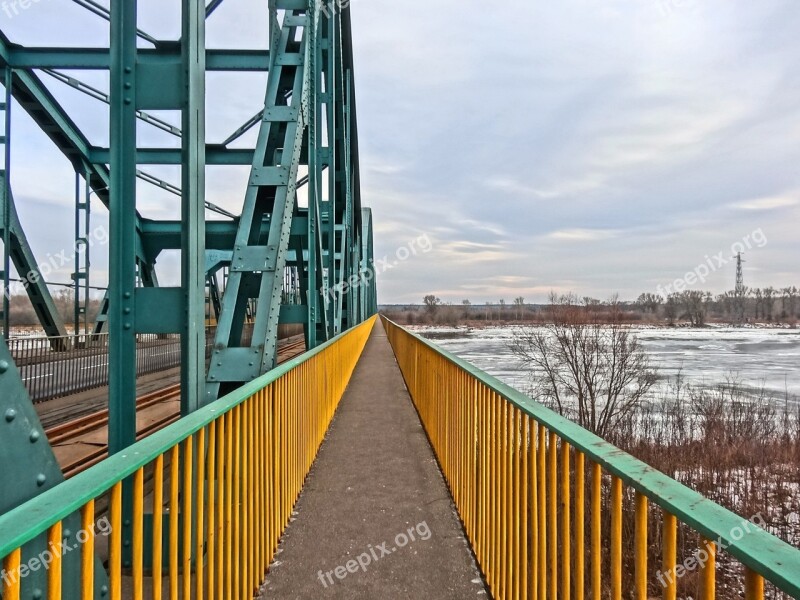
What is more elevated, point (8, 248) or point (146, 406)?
point (8, 248)

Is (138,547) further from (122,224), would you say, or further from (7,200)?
(7,200)

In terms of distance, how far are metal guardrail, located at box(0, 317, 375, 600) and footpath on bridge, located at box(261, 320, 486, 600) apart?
0.67 feet

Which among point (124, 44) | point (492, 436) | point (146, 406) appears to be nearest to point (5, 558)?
point (492, 436)

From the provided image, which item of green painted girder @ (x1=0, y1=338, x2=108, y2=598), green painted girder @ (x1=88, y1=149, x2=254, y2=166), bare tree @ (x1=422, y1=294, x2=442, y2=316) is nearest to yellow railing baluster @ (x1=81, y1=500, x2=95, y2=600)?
green painted girder @ (x1=0, y1=338, x2=108, y2=598)

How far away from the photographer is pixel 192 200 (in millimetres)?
2863

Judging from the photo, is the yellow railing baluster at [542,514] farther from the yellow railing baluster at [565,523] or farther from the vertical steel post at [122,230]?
the vertical steel post at [122,230]

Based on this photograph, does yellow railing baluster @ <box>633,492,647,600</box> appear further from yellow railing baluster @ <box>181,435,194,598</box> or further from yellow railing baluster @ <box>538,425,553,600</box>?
yellow railing baluster @ <box>181,435,194,598</box>

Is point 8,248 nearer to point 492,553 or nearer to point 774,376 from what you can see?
point 492,553

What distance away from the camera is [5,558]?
101 cm

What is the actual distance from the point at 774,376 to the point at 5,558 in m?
33.5

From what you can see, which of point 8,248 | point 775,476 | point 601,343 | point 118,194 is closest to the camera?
→ point 118,194

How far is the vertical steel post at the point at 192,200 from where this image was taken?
278cm

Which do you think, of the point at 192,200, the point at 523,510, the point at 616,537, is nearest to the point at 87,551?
the point at 616,537

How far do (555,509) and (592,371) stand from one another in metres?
23.4
